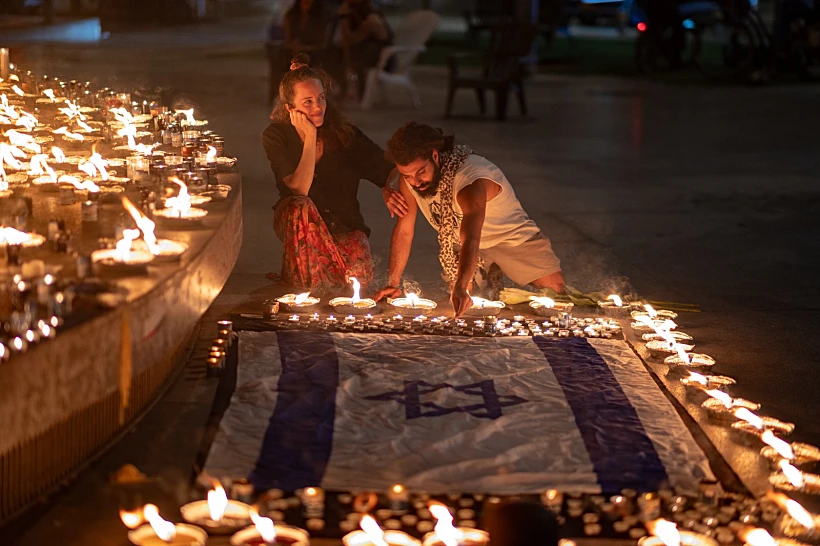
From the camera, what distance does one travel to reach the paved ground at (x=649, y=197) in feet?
15.9

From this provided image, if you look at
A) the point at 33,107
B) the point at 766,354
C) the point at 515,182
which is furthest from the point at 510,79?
the point at 766,354

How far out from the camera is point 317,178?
5457 mm

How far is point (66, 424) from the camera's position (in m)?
3.25

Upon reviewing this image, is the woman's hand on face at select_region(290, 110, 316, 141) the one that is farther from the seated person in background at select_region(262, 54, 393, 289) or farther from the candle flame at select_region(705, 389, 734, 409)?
the candle flame at select_region(705, 389, 734, 409)

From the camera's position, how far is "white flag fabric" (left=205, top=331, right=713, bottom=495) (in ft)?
11.1

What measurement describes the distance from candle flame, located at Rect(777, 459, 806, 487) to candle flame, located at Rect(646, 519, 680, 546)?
55 cm

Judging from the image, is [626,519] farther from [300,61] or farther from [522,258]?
[300,61]

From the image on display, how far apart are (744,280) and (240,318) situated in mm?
2755

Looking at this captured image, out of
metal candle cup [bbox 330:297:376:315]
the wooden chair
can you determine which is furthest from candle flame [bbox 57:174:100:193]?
the wooden chair

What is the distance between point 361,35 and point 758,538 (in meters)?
10.8

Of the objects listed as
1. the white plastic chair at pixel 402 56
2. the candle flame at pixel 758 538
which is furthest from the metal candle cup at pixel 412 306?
the white plastic chair at pixel 402 56

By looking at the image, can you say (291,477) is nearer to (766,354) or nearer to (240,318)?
(240,318)

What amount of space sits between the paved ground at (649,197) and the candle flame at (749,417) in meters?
0.20

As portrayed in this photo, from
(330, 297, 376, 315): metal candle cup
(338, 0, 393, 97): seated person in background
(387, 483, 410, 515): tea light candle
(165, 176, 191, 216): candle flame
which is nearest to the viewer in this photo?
(387, 483, 410, 515): tea light candle
